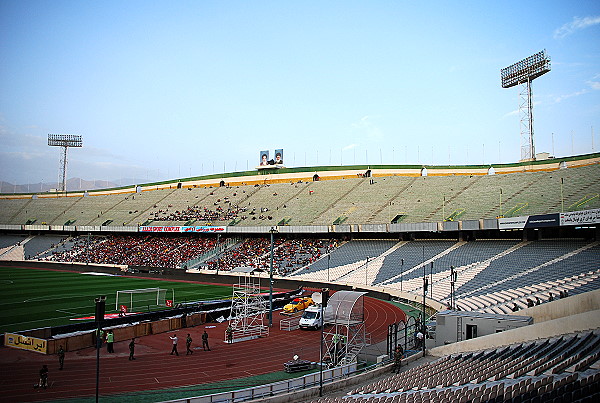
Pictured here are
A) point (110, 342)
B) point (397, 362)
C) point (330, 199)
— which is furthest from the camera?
point (330, 199)

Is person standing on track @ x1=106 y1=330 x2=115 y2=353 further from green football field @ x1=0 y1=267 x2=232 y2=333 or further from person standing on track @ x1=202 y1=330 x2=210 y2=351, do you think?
green football field @ x1=0 y1=267 x2=232 y2=333

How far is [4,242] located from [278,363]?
83038mm

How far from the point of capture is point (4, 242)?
282 ft

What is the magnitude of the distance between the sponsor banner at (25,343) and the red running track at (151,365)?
315 millimetres

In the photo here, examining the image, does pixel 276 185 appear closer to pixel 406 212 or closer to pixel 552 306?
pixel 406 212

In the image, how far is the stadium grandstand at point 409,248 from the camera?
14883 millimetres

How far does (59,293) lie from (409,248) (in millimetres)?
34042

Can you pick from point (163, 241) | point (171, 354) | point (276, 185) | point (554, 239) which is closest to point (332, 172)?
point (276, 185)

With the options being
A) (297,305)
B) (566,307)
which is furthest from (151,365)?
(566,307)

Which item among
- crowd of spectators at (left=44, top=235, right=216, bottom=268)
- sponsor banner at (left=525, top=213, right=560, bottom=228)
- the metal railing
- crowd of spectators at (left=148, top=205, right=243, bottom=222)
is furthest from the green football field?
sponsor banner at (left=525, top=213, right=560, bottom=228)

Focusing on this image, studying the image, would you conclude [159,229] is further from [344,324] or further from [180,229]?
[344,324]

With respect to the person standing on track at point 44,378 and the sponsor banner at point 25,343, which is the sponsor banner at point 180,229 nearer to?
the sponsor banner at point 25,343

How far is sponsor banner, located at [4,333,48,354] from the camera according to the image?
21322mm

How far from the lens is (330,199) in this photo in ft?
237
